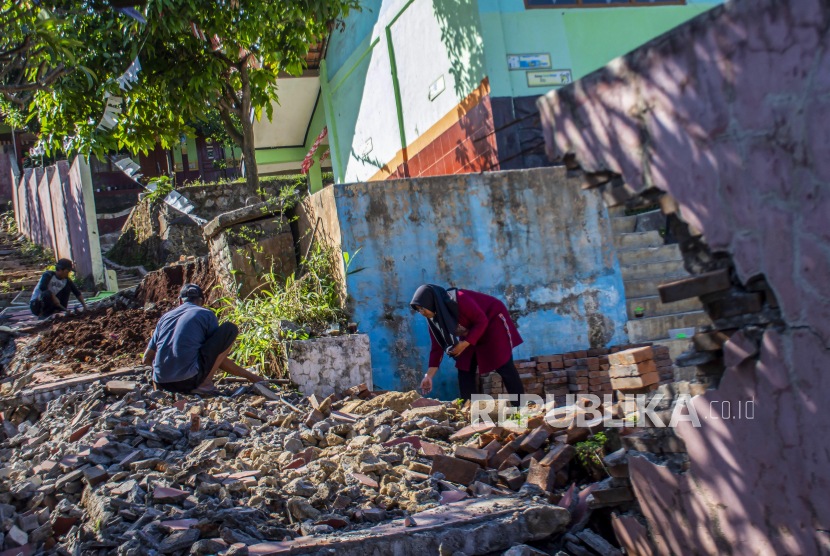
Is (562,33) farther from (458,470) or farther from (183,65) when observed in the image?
(458,470)

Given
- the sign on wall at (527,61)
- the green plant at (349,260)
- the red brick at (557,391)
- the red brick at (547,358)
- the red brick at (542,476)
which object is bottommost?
the red brick at (557,391)

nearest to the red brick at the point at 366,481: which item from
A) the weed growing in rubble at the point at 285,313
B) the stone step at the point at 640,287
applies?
the weed growing in rubble at the point at 285,313

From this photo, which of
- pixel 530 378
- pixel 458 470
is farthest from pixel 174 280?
pixel 458 470

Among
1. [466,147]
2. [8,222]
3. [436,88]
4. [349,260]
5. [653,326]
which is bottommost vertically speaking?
[653,326]

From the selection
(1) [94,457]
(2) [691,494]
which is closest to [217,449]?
(1) [94,457]

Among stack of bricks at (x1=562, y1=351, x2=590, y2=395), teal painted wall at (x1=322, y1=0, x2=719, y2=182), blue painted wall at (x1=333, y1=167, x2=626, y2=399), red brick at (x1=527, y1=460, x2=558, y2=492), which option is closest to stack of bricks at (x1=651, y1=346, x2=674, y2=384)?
blue painted wall at (x1=333, y1=167, x2=626, y2=399)

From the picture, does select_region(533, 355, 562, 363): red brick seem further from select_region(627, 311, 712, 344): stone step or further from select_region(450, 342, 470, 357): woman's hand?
select_region(450, 342, 470, 357): woman's hand

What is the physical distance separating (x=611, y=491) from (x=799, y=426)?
3.18 ft

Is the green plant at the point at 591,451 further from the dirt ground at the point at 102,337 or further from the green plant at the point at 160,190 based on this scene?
the green plant at the point at 160,190

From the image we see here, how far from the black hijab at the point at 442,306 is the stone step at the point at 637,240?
2731 mm

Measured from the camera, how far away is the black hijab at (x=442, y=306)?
506cm

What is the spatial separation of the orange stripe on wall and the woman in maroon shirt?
3387 mm

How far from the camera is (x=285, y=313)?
594 centimetres

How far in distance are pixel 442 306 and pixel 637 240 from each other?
10.3 ft
